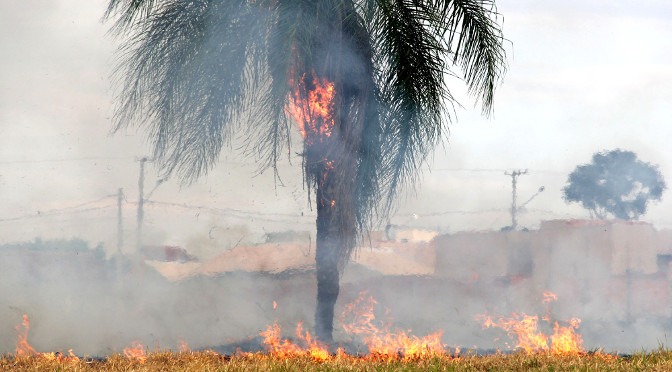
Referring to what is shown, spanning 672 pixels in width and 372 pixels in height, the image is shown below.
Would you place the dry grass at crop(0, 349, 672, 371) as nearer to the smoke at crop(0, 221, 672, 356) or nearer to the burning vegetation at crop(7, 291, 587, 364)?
the burning vegetation at crop(7, 291, 587, 364)

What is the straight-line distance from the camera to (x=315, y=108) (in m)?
16.0

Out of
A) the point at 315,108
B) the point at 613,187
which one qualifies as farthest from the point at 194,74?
the point at 613,187

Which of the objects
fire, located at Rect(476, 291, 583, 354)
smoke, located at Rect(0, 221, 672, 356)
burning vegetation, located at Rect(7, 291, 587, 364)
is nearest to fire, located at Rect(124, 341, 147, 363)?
burning vegetation, located at Rect(7, 291, 587, 364)

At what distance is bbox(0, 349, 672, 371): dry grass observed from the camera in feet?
40.6

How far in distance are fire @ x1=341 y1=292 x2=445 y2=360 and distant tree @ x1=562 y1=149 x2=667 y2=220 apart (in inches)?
1487

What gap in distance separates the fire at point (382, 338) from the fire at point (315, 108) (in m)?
3.98

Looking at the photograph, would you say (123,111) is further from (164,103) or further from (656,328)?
(656,328)

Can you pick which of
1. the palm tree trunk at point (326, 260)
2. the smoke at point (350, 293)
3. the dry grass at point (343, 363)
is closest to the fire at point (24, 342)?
the smoke at point (350, 293)

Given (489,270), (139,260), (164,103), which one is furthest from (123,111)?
(489,270)

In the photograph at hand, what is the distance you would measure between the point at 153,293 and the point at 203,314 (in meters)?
1.31

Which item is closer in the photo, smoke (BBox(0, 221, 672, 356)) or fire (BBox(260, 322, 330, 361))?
fire (BBox(260, 322, 330, 361))

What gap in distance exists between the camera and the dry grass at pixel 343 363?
12.4 metres

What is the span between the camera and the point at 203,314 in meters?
21.2

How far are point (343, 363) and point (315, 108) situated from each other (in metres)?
5.07
